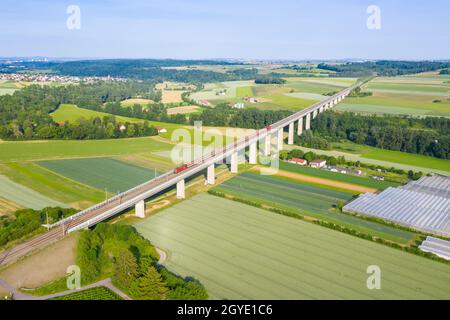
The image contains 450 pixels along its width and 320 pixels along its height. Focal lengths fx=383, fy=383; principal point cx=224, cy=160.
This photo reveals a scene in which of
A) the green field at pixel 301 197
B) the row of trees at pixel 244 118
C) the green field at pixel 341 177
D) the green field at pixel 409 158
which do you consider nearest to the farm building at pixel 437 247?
the green field at pixel 301 197

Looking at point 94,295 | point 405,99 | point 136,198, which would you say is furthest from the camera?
point 405,99

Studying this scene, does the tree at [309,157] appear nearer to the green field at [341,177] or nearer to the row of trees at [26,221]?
the green field at [341,177]

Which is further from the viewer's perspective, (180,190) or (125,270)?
(180,190)

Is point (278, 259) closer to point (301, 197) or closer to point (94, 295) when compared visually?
point (94, 295)

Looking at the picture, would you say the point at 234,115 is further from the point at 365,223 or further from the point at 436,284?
the point at 436,284

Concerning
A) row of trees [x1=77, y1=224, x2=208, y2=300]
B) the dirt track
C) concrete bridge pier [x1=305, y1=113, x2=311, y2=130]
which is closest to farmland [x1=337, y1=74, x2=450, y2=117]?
concrete bridge pier [x1=305, y1=113, x2=311, y2=130]

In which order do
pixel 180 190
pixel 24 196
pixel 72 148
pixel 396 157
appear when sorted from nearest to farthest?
pixel 24 196 < pixel 180 190 < pixel 72 148 < pixel 396 157

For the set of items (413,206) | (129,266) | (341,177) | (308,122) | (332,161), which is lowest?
(129,266)

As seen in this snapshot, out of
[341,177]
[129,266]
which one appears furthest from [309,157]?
[129,266]

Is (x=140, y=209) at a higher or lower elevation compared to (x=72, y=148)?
lower
